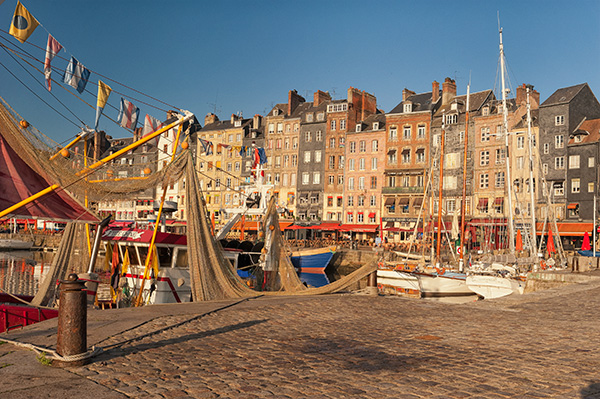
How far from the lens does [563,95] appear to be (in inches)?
2212

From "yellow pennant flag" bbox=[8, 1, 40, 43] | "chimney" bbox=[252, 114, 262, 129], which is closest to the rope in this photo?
"yellow pennant flag" bbox=[8, 1, 40, 43]

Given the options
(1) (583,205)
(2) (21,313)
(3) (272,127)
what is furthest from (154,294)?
(3) (272,127)

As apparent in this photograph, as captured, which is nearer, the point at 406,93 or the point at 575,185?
the point at 575,185

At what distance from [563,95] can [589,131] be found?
4942 mm

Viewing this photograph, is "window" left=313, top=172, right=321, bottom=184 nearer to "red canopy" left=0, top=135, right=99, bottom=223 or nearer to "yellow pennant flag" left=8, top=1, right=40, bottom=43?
"red canopy" left=0, top=135, right=99, bottom=223

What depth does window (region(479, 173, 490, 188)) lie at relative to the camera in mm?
57734

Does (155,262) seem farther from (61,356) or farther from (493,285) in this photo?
(493,285)

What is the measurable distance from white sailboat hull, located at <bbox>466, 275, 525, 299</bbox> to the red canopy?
20.3 meters

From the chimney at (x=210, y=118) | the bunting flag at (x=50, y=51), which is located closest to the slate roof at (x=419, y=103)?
the chimney at (x=210, y=118)

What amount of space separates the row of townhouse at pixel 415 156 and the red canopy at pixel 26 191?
33180 millimetres

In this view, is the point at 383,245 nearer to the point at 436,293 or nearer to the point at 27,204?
the point at 436,293

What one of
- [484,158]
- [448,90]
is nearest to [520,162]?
[484,158]

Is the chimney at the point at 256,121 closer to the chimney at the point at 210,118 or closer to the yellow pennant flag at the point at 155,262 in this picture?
the chimney at the point at 210,118

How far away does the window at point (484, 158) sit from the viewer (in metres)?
57.9
